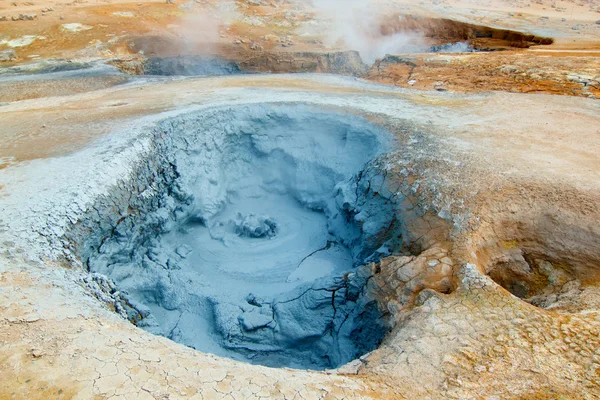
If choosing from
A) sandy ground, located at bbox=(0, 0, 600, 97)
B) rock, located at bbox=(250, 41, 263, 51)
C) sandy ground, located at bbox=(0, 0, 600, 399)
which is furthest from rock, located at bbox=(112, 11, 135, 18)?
sandy ground, located at bbox=(0, 0, 600, 399)

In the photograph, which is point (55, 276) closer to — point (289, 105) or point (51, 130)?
point (51, 130)

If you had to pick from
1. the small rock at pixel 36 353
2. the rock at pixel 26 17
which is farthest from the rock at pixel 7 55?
the small rock at pixel 36 353

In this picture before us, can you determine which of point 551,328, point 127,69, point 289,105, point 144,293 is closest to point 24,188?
point 144,293

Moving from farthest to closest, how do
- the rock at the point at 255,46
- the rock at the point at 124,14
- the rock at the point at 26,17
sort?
the rock at the point at 124,14 < the rock at the point at 26,17 < the rock at the point at 255,46

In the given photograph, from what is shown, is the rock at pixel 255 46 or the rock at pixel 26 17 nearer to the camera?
the rock at pixel 255 46

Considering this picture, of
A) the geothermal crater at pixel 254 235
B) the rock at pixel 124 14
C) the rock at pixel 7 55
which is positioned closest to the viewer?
the geothermal crater at pixel 254 235

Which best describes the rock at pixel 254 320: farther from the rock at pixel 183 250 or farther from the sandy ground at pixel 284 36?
the sandy ground at pixel 284 36

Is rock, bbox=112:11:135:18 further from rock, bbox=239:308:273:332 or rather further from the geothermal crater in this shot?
rock, bbox=239:308:273:332
